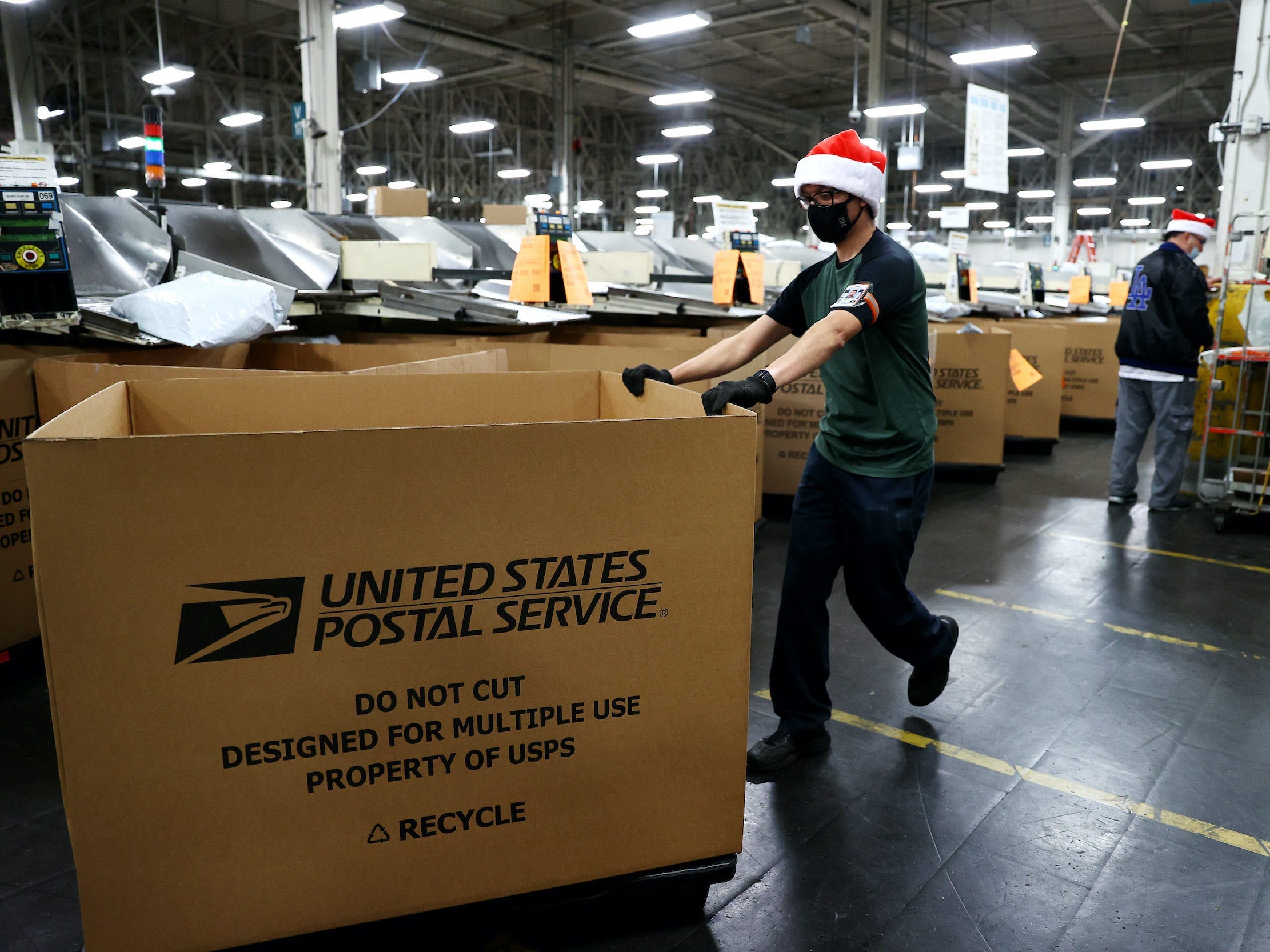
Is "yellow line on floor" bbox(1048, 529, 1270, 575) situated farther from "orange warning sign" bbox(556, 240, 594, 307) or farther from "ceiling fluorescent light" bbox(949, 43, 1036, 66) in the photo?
"ceiling fluorescent light" bbox(949, 43, 1036, 66)

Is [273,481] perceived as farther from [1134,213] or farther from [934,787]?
[1134,213]

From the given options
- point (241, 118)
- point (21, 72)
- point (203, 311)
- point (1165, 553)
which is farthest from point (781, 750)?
point (241, 118)

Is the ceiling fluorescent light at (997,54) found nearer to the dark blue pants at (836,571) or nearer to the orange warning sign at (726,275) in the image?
the orange warning sign at (726,275)

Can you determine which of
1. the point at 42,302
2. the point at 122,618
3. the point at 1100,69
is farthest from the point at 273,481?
the point at 1100,69

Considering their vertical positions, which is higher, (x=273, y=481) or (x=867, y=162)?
(x=867, y=162)

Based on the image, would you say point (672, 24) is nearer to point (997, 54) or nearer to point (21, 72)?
point (997, 54)

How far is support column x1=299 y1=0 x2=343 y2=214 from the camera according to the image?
6133 millimetres

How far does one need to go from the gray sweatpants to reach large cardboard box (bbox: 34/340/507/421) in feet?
12.7

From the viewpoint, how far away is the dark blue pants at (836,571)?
207 centimetres

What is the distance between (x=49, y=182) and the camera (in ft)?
8.52

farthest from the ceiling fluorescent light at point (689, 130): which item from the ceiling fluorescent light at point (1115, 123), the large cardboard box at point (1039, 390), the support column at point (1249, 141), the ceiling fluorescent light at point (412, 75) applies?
the support column at point (1249, 141)

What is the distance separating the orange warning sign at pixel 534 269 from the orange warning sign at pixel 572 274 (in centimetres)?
6

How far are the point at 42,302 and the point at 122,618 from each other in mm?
1861

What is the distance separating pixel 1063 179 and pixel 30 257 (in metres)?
19.5
